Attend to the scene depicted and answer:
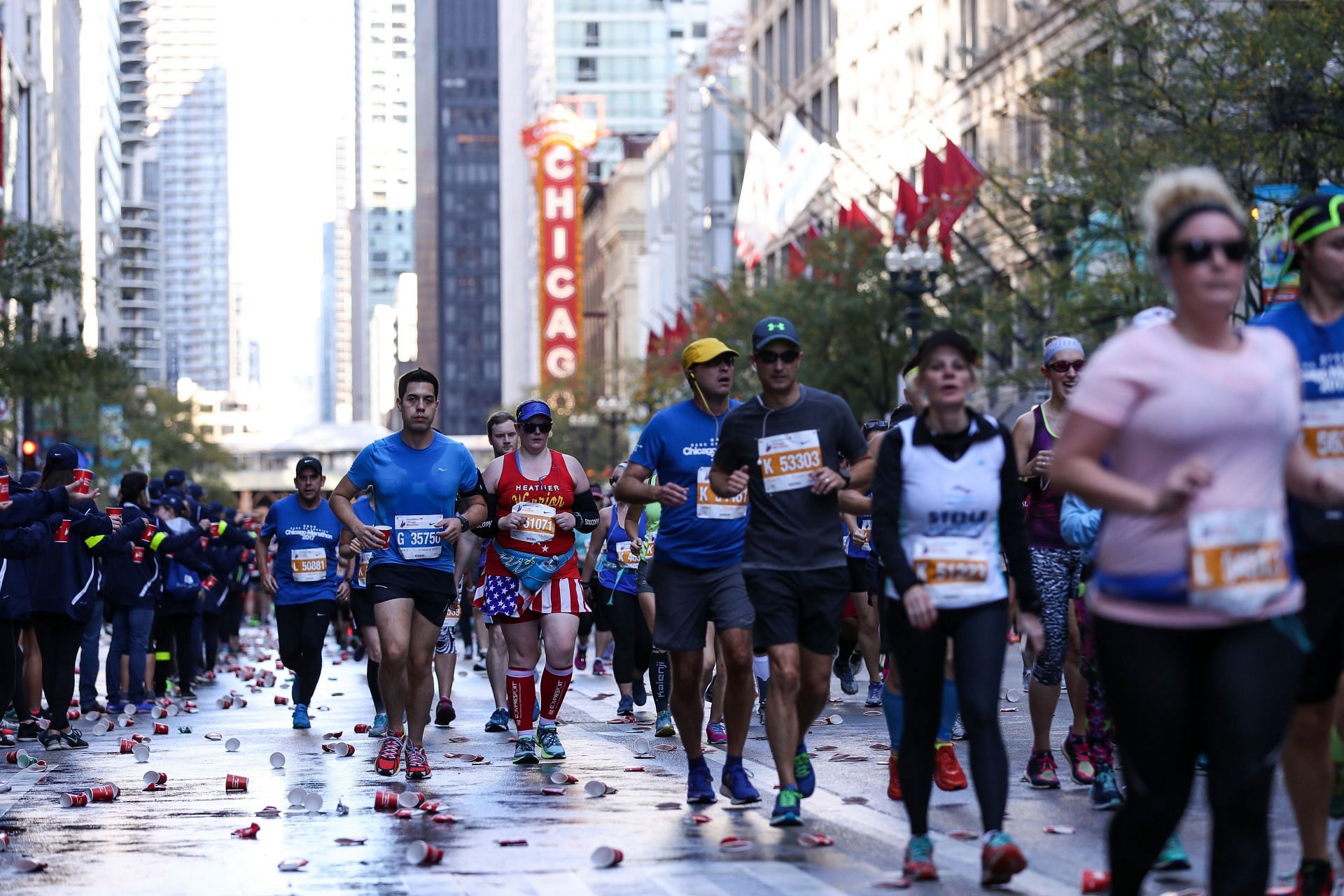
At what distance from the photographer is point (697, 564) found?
9273 millimetres

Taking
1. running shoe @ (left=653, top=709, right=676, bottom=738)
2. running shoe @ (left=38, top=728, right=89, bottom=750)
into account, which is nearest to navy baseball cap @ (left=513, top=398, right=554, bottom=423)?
running shoe @ (left=653, top=709, right=676, bottom=738)

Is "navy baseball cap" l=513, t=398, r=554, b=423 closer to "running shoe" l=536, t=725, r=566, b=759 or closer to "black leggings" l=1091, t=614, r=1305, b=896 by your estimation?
"running shoe" l=536, t=725, r=566, b=759

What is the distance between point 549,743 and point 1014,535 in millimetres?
5057

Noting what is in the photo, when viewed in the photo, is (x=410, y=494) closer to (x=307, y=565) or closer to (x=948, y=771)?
(x=948, y=771)

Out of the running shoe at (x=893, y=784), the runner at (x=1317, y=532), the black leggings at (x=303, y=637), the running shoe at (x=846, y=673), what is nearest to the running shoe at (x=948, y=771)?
the running shoe at (x=893, y=784)

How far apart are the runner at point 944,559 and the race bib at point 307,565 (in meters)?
8.86

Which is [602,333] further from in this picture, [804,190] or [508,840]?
[508,840]

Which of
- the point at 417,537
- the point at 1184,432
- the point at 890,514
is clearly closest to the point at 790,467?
the point at 890,514

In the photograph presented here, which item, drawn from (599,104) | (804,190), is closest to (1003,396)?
(804,190)

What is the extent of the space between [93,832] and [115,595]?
7.65m

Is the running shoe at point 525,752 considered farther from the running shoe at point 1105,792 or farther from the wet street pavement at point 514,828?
the running shoe at point 1105,792

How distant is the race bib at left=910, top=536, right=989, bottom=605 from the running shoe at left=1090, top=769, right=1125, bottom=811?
6.78 feet

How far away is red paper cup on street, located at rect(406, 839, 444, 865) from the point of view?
7.58m

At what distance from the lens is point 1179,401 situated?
16.3 feet
